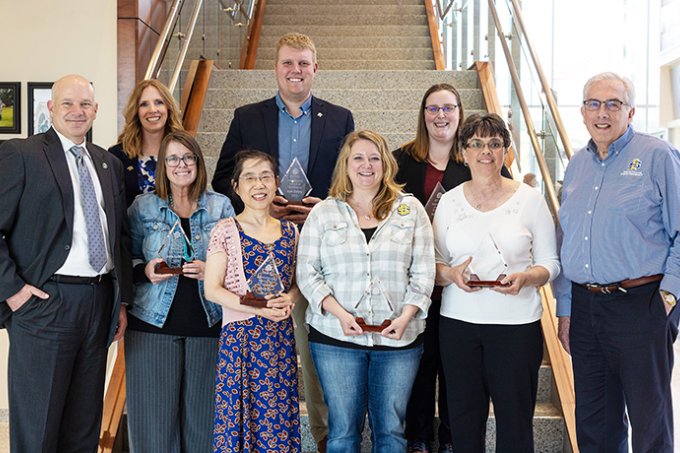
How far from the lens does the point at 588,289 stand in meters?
2.62

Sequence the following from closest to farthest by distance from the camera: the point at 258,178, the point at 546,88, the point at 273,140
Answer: the point at 258,178 → the point at 273,140 → the point at 546,88

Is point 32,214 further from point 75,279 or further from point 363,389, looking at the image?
point 363,389

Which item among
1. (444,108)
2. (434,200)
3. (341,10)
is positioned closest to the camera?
(434,200)

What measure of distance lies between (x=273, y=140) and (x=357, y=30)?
5.41 meters

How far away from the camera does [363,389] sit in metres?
2.64

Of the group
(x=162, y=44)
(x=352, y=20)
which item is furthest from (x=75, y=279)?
(x=352, y=20)

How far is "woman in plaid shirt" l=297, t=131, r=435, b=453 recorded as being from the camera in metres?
2.58

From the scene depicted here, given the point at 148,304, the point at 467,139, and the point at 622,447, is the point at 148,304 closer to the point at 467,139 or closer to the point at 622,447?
the point at 467,139

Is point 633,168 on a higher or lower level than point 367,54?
lower

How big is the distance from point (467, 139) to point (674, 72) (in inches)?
375

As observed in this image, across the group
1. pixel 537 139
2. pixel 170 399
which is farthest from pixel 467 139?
pixel 537 139

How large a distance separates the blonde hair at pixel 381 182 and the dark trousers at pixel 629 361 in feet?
2.50

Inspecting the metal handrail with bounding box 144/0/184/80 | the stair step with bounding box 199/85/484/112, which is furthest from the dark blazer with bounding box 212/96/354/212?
the stair step with bounding box 199/85/484/112

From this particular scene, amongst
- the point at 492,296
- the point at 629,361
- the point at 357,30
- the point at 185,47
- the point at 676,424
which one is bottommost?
the point at 676,424
